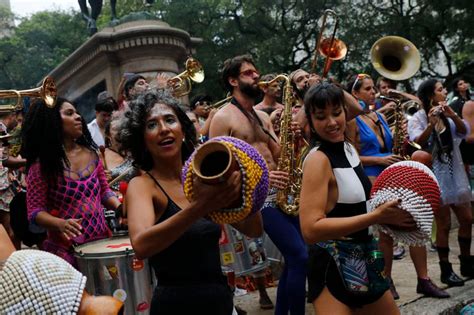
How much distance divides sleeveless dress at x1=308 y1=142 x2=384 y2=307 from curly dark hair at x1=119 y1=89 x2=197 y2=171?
881mm

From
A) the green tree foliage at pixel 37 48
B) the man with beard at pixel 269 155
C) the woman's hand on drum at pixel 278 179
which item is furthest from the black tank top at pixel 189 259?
the green tree foliage at pixel 37 48

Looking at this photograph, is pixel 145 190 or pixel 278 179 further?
pixel 278 179

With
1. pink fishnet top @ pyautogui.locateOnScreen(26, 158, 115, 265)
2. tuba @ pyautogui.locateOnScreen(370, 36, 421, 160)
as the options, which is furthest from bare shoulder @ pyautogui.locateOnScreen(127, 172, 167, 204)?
tuba @ pyautogui.locateOnScreen(370, 36, 421, 160)

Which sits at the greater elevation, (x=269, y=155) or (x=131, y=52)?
(x=131, y=52)

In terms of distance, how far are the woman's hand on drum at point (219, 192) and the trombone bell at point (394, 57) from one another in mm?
5950

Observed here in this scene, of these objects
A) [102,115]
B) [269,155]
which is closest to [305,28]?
[102,115]

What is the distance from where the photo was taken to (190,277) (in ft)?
8.62

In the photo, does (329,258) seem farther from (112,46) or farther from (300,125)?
(112,46)

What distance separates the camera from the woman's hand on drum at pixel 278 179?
15.8 feet

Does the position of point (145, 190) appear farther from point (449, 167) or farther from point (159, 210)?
point (449, 167)

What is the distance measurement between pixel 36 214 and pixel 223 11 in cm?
2421

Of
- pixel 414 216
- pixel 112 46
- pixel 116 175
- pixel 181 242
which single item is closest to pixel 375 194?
pixel 414 216

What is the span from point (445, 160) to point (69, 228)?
14.8 ft

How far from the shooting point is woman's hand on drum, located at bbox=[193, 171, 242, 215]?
1.91 m
